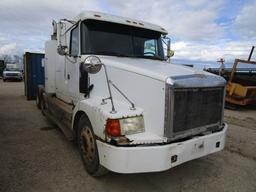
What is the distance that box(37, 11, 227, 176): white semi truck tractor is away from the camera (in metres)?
3.03

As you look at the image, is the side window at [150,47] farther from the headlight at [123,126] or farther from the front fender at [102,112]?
the headlight at [123,126]

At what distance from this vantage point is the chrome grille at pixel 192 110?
309cm

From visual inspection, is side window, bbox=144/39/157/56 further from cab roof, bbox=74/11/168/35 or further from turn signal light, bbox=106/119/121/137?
turn signal light, bbox=106/119/121/137


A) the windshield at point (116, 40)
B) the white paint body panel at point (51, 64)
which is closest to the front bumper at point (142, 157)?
the windshield at point (116, 40)

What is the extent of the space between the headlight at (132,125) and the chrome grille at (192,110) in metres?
0.34

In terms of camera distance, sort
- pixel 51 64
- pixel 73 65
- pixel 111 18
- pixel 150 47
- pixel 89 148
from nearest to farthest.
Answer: pixel 89 148 → pixel 111 18 → pixel 73 65 → pixel 150 47 → pixel 51 64

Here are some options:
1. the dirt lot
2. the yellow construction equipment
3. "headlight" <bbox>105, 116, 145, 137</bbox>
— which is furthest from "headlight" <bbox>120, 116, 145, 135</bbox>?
the yellow construction equipment

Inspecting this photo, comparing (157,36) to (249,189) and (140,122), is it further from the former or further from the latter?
(249,189)

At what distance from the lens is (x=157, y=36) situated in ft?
16.9

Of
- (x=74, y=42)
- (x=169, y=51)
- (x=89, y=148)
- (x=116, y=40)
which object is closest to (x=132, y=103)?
(x=89, y=148)

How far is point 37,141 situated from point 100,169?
8.46 feet

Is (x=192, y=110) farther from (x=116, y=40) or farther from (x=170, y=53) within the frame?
(x=170, y=53)

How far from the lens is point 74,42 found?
184 inches

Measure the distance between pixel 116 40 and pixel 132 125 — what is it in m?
1.96
